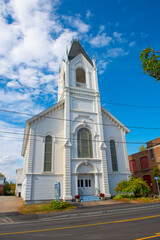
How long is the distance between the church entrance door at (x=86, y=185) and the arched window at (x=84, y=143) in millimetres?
2613

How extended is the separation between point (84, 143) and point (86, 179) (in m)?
4.60

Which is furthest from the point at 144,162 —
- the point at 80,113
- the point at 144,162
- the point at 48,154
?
the point at 48,154

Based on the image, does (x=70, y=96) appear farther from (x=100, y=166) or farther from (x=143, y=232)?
(x=143, y=232)

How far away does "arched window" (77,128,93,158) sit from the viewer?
2211cm

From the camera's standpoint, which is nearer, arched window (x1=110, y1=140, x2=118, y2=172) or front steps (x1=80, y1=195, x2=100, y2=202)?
front steps (x1=80, y1=195, x2=100, y2=202)

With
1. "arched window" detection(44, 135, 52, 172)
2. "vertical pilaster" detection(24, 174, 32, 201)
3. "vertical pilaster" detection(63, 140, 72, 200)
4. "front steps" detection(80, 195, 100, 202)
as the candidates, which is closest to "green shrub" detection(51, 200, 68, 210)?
"vertical pilaster" detection(63, 140, 72, 200)

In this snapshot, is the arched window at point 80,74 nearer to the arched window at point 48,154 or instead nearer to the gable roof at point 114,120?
the gable roof at point 114,120

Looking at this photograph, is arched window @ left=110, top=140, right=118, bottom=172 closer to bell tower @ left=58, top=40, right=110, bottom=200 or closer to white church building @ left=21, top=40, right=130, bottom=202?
white church building @ left=21, top=40, right=130, bottom=202

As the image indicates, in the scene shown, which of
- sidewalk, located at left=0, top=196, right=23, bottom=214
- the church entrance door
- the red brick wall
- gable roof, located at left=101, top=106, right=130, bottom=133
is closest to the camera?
sidewalk, located at left=0, top=196, right=23, bottom=214

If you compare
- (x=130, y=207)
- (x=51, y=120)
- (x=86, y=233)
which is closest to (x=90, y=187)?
(x=130, y=207)

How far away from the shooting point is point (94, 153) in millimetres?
22484

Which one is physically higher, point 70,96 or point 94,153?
point 70,96

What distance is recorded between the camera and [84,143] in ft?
74.6

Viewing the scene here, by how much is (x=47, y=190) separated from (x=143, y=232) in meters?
14.4
